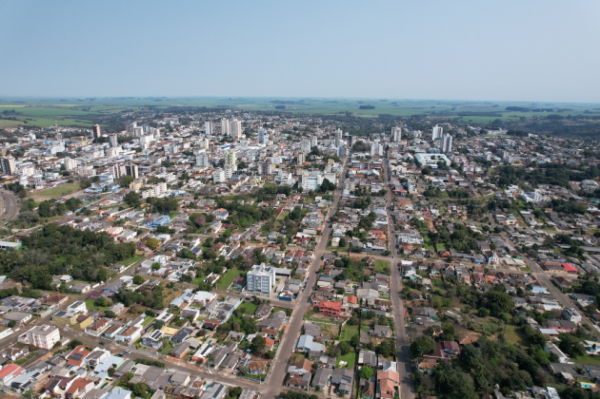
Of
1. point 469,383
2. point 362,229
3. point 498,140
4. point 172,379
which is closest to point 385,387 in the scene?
point 469,383

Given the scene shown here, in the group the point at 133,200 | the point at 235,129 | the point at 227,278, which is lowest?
the point at 227,278

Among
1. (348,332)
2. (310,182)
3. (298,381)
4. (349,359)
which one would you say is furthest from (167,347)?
(310,182)

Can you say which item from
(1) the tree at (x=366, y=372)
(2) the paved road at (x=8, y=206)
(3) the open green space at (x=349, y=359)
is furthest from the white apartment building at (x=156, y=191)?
(1) the tree at (x=366, y=372)

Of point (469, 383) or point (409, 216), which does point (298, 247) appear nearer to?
point (409, 216)

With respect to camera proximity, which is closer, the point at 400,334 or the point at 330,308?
the point at 400,334

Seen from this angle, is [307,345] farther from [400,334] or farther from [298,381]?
[400,334]

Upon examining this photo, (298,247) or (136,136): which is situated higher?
(136,136)

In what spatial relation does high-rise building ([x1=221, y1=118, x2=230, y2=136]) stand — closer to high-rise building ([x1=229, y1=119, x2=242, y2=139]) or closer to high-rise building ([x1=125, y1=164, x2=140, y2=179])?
high-rise building ([x1=229, y1=119, x2=242, y2=139])
